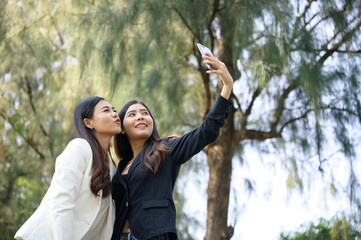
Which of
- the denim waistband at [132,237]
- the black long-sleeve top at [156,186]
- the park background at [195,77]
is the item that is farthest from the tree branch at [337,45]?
the denim waistband at [132,237]

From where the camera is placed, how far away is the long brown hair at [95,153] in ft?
5.24

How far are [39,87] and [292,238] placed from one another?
9.86 feet

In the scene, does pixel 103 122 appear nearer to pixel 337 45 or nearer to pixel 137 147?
pixel 137 147

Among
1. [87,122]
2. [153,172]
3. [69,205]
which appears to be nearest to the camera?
[69,205]

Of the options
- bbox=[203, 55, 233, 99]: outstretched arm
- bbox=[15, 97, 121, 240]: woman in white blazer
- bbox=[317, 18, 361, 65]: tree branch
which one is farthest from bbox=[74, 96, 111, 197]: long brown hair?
bbox=[317, 18, 361, 65]: tree branch

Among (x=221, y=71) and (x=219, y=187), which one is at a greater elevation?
(x=221, y=71)

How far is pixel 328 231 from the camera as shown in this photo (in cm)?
376

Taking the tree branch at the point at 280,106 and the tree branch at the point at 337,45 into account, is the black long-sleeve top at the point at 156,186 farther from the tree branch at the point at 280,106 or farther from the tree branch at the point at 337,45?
the tree branch at the point at 280,106

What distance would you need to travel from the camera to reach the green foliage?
3.54 meters

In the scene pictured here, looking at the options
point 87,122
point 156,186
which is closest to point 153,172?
point 156,186

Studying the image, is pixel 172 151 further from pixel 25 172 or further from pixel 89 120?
pixel 25 172

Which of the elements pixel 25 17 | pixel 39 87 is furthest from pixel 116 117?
pixel 39 87

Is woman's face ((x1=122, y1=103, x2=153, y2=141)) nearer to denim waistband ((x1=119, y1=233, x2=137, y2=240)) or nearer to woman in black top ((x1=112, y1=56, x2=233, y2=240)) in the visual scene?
woman in black top ((x1=112, y1=56, x2=233, y2=240))

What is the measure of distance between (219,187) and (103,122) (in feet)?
7.65
